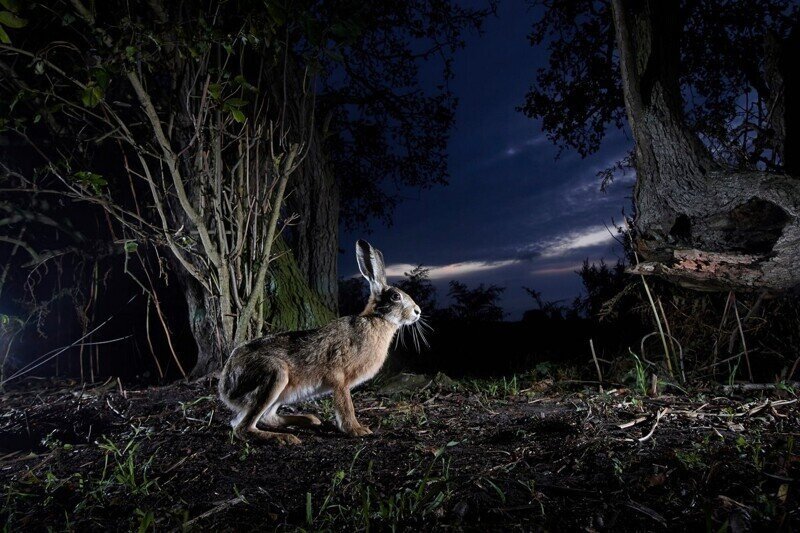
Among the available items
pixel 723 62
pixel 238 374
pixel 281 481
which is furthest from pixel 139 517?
pixel 723 62

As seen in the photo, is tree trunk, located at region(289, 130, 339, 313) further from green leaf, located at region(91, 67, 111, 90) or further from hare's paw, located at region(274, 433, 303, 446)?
green leaf, located at region(91, 67, 111, 90)

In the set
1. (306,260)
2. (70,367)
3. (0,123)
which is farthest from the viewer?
(70,367)

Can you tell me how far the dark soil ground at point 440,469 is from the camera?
2277mm

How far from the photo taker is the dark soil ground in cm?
228

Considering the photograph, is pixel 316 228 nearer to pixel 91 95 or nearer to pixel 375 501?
pixel 91 95

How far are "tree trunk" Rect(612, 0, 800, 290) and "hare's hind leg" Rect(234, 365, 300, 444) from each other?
3500 mm

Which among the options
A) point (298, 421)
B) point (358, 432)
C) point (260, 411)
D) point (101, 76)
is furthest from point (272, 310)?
point (101, 76)

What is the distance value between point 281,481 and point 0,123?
3.48 metres

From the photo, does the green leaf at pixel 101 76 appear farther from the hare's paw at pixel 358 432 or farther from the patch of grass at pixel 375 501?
the hare's paw at pixel 358 432

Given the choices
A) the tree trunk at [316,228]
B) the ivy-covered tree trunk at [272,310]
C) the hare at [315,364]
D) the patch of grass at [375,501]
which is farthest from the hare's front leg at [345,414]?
the tree trunk at [316,228]

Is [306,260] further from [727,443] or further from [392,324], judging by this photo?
[727,443]

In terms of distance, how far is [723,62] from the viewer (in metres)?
8.99

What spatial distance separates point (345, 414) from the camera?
3.77 metres

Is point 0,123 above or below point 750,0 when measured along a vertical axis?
below
